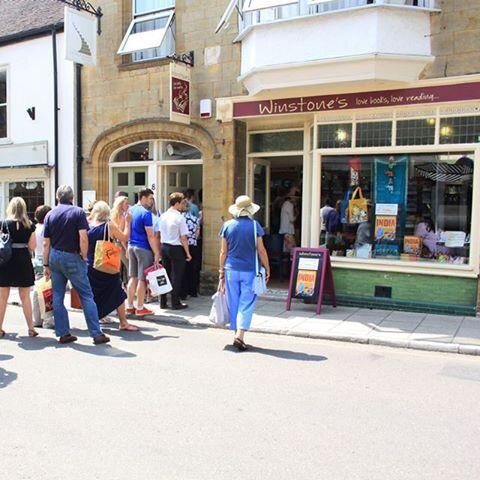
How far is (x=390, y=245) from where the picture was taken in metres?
9.72

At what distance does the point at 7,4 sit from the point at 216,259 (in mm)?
11300

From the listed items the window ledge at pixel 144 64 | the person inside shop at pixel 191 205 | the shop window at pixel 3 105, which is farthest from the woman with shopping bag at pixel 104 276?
the shop window at pixel 3 105

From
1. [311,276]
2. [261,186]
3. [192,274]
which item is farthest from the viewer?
[261,186]

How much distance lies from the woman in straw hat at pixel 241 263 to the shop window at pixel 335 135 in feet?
11.7

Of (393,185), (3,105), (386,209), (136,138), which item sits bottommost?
(386,209)

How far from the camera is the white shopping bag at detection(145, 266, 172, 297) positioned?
8.55m

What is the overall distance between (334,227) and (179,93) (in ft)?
12.8

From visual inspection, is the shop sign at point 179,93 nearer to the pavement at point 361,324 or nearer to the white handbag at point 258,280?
the pavement at point 361,324

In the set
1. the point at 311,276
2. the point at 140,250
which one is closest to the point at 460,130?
the point at 311,276

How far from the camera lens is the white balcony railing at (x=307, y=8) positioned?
870cm

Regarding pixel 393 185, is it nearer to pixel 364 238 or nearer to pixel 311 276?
pixel 364 238

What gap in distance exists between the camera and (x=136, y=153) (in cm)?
1244

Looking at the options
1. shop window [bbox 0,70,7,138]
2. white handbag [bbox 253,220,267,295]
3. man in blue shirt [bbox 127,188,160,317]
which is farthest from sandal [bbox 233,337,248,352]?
shop window [bbox 0,70,7,138]

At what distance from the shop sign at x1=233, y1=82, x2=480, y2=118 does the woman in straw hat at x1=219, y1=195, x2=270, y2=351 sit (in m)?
3.61
